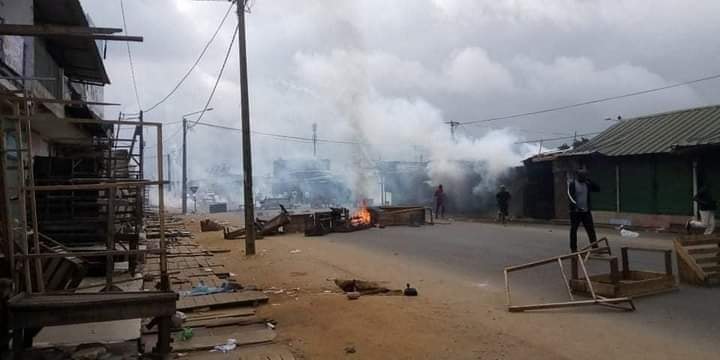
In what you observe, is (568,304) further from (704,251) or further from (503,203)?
(503,203)

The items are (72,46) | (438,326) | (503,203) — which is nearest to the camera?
(438,326)

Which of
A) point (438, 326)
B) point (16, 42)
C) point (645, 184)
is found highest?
point (16, 42)

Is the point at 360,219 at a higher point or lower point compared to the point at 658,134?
lower

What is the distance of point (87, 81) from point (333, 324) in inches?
674

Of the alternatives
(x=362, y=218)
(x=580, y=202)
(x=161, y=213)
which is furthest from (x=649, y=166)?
(x=161, y=213)

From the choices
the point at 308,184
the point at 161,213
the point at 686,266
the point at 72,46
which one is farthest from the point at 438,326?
the point at 308,184

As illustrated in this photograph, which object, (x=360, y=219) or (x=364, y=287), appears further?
(x=360, y=219)

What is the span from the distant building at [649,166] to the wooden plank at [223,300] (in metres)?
13.6

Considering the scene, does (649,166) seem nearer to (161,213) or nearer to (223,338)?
(223,338)

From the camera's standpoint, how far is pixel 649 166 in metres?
17.8

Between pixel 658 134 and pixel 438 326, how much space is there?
15.8 metres

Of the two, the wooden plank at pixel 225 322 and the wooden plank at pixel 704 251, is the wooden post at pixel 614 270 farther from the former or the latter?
the wooden plank at pixel 225 322

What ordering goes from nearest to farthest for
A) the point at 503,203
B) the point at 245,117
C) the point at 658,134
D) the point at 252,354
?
the point at 252,354 < the point at 245,117 < the point at 658,134 < the point at 503,203

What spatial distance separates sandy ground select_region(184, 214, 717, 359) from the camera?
499cm
